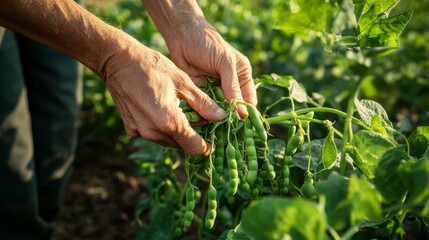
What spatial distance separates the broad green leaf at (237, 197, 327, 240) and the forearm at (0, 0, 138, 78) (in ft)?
2.38

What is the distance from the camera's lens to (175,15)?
1.78 metres

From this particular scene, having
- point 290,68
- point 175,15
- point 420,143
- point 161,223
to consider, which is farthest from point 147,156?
point 290,68

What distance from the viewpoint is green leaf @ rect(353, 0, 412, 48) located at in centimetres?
138

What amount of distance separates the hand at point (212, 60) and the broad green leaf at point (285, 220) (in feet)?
1.79

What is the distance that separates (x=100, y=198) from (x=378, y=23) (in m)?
1.96

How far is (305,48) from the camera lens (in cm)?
363

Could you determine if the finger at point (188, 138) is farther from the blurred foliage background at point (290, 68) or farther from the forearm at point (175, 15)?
the blurred foliage background at point (290, 68)

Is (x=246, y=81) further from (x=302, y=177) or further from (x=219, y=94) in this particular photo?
(x=302, y=177)

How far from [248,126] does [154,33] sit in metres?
2.17

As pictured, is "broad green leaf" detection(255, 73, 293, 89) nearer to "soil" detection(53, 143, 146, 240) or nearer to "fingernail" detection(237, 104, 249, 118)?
"fingernail" detection(237, 104, 249, 118)

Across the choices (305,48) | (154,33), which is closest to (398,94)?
(305,48)

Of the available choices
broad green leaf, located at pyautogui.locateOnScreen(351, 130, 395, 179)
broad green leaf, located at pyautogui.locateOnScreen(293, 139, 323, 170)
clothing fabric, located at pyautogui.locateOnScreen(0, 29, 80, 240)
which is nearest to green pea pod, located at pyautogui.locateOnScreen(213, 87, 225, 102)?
broad green leaf, located at pyautogui.locateOnScreen(293, 139, 323, 170)

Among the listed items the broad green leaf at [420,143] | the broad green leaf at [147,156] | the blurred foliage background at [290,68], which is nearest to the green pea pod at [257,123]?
the broad green leaf at [420,143]

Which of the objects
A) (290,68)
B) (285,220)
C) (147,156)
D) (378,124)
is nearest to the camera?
(285,220)
